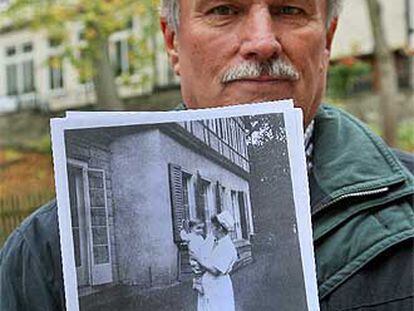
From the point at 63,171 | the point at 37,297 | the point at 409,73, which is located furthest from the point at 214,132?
the point at 409,73

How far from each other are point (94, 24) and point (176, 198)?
896 cm

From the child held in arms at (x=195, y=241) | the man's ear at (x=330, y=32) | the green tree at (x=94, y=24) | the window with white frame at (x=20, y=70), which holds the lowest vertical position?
the child held in arms at (x=195, y=241)

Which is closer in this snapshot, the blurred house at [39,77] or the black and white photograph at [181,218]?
the black and white photograph at [181,218]

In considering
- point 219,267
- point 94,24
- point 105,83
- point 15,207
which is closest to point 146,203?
point 219,267

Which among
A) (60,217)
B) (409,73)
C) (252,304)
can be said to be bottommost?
(252,304)

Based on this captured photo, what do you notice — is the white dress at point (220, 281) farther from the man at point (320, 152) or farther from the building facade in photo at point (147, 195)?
the man at point (320, 152)

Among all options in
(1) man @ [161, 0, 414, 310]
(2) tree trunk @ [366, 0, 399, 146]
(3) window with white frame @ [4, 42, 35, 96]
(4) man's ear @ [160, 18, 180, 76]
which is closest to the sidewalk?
(1) man @ [161, 0, 414, 310]

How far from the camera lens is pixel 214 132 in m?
1.07

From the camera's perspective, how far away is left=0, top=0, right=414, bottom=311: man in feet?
4.07

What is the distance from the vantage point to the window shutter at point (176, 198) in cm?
105

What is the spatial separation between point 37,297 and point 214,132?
0.38 m

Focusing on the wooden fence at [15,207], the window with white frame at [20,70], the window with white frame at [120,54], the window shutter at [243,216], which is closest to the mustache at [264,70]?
the window shutter at [243,216]

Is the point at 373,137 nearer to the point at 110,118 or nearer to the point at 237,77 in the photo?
the point at 237,77

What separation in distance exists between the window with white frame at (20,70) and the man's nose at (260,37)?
19.9m
